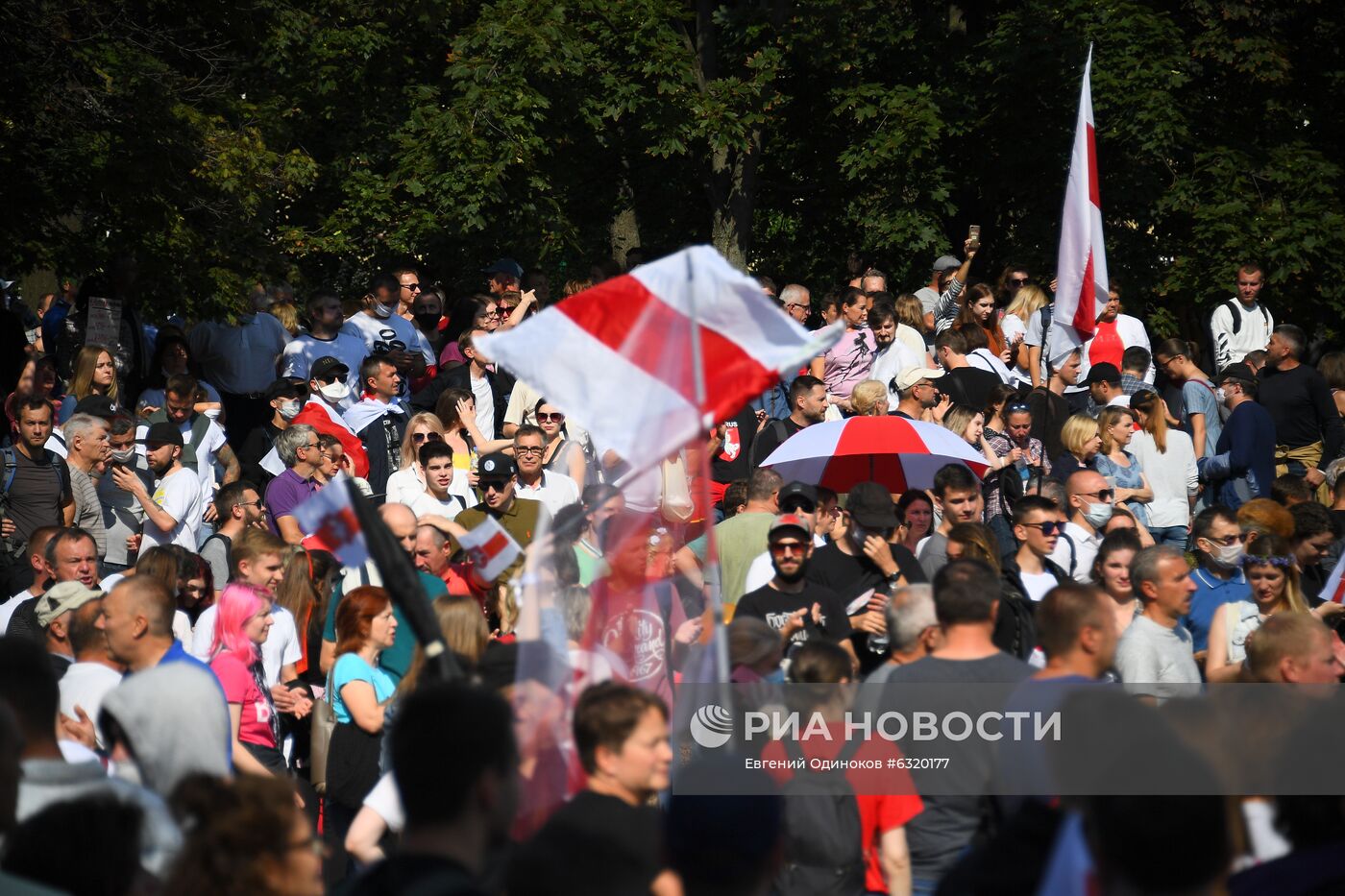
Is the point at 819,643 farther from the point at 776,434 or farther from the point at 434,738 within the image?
the point at 776,434

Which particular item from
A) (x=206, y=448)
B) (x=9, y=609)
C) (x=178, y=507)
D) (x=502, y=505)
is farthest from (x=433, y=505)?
(x=9, y=609)

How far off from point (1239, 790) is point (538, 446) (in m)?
5.97

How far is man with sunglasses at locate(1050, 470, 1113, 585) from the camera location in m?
9.05

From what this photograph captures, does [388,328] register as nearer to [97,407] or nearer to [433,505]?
[97,407]

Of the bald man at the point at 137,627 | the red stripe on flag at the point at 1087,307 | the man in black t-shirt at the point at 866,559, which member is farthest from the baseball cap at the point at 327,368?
the bald man at the point at 137,627

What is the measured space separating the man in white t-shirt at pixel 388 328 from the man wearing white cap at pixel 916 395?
3832 millimetres

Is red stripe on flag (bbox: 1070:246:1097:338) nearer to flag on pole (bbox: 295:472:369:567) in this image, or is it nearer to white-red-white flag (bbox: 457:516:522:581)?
white-red-white flag (bbox: 457:516:522:581)

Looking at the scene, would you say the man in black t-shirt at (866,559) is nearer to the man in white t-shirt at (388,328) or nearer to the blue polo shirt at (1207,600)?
the blue polo shirt at (1207,600)

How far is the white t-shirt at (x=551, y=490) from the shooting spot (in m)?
9.69

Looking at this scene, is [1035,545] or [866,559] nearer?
[1035,545]

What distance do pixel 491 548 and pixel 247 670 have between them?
1.78m

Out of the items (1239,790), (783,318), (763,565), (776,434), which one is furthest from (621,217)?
(1239,790)

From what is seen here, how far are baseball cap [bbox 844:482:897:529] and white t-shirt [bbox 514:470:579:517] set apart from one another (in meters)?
1.72

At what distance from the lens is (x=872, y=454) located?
10.5 metres
